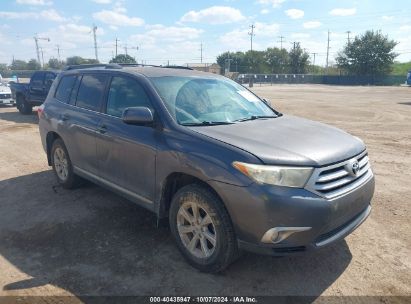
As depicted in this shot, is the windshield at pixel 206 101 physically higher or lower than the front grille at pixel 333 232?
higher

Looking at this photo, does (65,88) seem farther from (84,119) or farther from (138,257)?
(138,257)

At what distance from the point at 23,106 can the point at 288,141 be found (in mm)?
15146

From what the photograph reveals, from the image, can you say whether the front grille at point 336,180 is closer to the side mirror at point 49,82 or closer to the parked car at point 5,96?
the side mirror at point 49,82

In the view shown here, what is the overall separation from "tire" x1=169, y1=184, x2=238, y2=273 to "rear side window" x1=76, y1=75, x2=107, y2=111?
75.9 inches

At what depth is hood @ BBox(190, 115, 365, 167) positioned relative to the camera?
9.70 ft

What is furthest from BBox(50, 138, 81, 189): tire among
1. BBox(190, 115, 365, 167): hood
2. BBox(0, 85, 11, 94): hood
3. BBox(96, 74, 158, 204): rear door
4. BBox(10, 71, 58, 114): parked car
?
BBox(0, 85, 11, 94): hood

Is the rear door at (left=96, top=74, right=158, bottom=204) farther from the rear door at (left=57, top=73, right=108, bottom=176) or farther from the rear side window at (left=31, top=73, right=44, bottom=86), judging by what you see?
the rear side window at (left=31, top=73, right=44, bottom=86)

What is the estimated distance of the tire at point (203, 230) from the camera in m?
3.09

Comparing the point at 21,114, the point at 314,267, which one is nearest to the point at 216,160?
the point at 314,267

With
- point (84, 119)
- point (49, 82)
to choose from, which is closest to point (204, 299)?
point (84, 119)

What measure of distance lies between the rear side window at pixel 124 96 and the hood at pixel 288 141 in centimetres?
88

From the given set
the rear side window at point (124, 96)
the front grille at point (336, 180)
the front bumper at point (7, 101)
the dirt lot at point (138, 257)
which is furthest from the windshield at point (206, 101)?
the front bumper at point (7, 101)

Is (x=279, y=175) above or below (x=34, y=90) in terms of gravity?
below

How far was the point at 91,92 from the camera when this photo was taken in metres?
4.79
